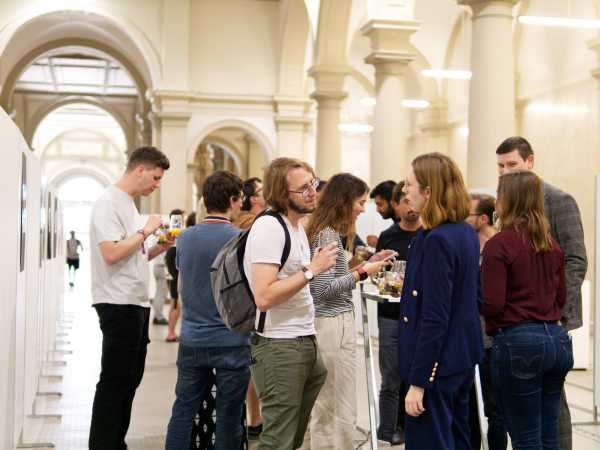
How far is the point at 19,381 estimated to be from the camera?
571 centimetres

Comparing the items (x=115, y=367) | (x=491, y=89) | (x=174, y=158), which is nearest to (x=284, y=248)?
(x=115, y=367)

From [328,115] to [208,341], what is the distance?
40.1ft

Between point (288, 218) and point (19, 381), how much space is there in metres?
2.71

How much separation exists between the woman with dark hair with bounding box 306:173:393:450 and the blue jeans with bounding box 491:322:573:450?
3.68ft

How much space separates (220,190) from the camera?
4.85 m

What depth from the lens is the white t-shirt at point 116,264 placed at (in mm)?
4934

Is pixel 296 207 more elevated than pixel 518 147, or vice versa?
pixel 518 147

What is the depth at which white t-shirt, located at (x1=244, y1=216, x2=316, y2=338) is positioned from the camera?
3.76m

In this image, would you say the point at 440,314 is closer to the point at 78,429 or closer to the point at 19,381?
the point at 19,381

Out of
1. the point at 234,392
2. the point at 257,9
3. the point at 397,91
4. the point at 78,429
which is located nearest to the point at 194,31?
the point at 257,9

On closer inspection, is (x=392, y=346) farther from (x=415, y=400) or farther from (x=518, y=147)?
(x=415, y=400)

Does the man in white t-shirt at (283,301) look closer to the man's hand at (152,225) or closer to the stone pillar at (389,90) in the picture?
the man's hand at (152,225)

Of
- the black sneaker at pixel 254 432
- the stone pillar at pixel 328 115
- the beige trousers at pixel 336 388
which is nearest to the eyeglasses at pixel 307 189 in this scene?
the beige trousers at pixel 336 388

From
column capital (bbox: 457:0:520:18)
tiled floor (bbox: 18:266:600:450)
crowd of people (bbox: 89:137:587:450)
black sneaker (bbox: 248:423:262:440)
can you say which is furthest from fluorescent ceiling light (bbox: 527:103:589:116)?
black sneaker (bbox: 248:423:262:440)
